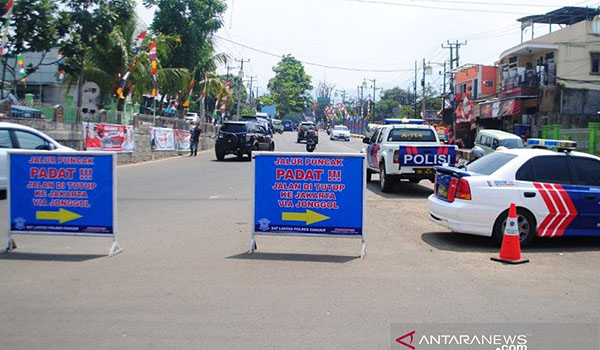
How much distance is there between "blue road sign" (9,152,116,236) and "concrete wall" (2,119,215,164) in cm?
1195

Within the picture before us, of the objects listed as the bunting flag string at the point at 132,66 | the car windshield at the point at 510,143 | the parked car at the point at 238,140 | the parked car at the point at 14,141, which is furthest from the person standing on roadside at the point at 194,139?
the parked car at the point at 14,141

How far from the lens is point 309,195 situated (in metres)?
8.45

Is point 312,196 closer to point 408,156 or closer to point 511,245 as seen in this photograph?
point 511,245

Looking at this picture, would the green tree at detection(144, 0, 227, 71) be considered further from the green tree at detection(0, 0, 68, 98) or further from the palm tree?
the green tree at detection(0, 0, 68, 98)

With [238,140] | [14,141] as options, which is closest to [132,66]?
[238,140]

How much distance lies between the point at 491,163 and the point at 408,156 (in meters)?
5.98

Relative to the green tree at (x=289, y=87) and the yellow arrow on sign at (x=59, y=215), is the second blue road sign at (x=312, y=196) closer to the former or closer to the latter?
the yellow arrow on sign at (x=59, y=215)

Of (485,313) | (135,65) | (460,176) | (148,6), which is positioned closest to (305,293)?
(485,313)

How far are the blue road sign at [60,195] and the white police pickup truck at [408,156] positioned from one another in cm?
900

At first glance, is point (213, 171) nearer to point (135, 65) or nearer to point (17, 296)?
point (135, 65)

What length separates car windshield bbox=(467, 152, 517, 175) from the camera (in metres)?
9.36

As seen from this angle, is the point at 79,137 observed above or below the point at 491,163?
above

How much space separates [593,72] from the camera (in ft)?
133

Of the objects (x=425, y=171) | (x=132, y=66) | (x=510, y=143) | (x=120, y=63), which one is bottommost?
(x=425, y=171)
